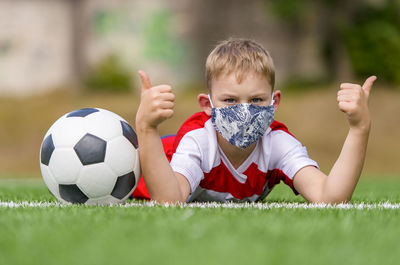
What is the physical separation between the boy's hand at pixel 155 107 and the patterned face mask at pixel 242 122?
528 millimetres

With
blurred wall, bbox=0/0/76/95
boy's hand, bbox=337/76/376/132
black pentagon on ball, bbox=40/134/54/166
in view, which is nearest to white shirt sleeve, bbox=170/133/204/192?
black pentagon on ball, bbox=40/134/54/166

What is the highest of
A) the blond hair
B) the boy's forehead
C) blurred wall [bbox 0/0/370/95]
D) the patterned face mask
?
the blond hair

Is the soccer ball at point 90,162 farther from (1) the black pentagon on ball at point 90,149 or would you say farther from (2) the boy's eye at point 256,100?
(2) the boy's eye at point 256,100

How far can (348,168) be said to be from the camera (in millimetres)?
3961

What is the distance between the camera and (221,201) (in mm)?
4480

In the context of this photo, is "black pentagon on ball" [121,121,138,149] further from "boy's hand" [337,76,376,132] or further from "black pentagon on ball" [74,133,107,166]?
"boy's hand" [337,76,376,132]

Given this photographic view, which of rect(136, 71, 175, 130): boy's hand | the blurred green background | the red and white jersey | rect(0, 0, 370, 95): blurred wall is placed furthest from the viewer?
rect(0, 0, 370, 95): blurred wall

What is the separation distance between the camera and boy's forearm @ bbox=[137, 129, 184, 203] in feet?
12.5

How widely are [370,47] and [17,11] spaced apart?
13484 millimetres

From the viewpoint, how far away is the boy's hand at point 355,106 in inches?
149

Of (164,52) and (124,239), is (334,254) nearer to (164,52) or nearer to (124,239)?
(124,239)

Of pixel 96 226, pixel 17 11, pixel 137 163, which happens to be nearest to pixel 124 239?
pixel 96 226

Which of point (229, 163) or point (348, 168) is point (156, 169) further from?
point (348, 168)

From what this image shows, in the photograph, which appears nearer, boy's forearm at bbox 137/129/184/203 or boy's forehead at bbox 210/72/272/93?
boy's forearm at bbox 137/129/184/203
